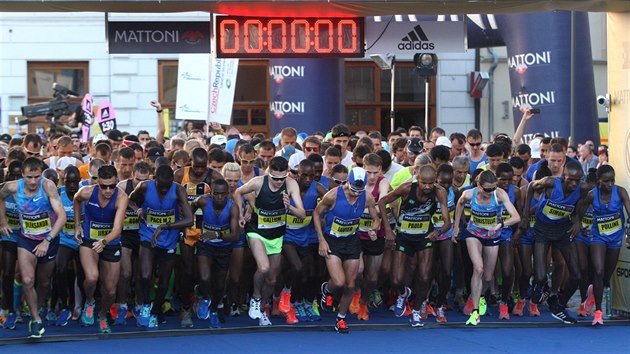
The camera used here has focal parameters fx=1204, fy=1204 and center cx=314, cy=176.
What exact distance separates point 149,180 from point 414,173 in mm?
3119

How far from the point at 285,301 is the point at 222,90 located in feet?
31.4

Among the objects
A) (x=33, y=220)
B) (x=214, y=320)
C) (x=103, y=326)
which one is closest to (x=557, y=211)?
(x=214, y=320)

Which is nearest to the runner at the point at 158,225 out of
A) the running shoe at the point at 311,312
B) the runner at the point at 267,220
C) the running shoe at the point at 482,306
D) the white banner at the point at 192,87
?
the runner at the point at 267,220

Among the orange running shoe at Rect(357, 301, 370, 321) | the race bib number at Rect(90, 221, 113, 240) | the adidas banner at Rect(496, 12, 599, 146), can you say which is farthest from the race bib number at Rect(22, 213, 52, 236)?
the adidas banner at Rect(496, 12, 599, 146)

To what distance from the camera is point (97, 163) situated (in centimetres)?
1340

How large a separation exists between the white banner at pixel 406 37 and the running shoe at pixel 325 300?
9.38 feet

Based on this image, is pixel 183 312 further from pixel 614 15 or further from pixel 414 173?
pixel 614 15

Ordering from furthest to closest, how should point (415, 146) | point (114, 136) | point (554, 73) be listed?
point (554, 73), point (114, 136), point (415, 146)

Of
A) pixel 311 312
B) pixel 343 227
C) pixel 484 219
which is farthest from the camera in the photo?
pixel 311 312

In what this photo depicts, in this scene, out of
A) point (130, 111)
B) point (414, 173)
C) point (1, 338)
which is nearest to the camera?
point (1, 338)

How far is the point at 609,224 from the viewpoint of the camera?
13.3 metres

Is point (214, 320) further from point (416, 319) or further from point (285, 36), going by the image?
point (285, 36)

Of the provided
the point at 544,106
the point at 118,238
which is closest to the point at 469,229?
the point at 118,238

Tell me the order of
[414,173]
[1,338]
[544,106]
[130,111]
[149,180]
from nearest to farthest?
[1,338]
[149,180]
[414,173]
[544,106]
[130,111]
